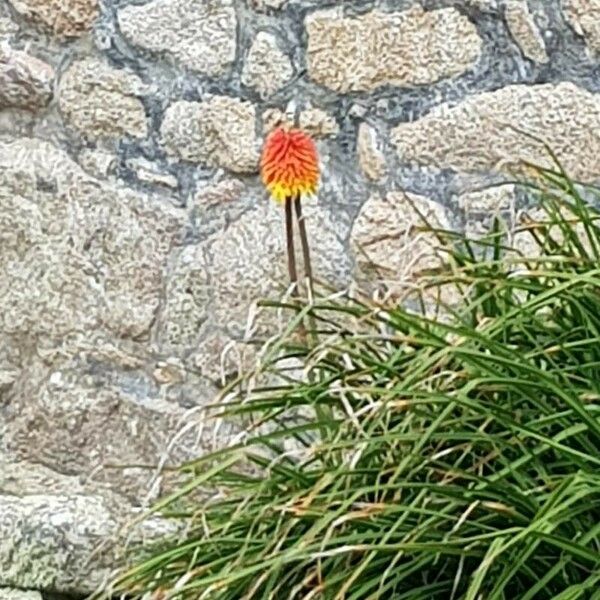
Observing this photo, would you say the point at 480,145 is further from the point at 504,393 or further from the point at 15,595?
the point at 15,595

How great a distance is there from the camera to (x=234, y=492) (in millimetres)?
1623

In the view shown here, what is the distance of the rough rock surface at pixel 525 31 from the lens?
2193 millimetres

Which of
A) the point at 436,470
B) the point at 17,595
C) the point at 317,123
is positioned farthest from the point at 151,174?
the point at 436,470

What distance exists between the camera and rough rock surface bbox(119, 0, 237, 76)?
7.60 ft

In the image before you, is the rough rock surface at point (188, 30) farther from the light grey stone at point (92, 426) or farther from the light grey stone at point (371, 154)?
the light grey stone at point (92, 426)

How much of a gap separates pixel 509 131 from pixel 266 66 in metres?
0.39

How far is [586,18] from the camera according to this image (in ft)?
7.13

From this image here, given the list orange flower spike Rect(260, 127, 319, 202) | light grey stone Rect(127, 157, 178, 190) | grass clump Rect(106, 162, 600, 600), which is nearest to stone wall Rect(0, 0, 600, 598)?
light grey stone Rect(127, 157, 178, 190)

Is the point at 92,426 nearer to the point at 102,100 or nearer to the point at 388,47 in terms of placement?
the point at 102,100

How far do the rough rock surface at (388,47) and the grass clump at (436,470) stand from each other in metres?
0.66

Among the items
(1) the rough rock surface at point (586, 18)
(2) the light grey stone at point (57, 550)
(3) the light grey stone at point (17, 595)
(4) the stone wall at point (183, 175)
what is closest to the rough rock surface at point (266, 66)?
(4) the stone wall at point (183, 175)

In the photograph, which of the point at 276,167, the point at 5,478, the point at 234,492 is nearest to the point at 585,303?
the point at 234,492

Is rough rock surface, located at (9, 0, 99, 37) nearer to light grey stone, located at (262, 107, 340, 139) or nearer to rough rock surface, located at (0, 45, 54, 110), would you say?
rough rock surface, located at (0, 45, 54, 110)

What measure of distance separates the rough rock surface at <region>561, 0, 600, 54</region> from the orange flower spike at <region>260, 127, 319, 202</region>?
47cm
